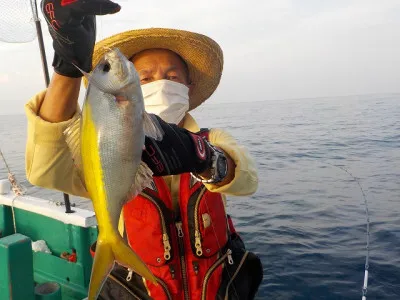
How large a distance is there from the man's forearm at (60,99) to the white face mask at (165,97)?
2.75 ft

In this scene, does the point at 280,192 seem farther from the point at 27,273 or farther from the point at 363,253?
the point at 27,273

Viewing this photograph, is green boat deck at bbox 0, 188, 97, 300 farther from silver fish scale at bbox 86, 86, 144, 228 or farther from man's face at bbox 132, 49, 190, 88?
silver fish scale at bbox 86, 86, 144, 228

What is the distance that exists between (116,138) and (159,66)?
5.41ft

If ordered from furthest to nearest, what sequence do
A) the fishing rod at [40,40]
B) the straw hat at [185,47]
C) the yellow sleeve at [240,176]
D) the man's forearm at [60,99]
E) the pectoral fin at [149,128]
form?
the fishing rod at [40,40]
the straw hat at [185,47]
the yellow sleeve at [240,176]
the man's forearm at [60,99]
the pectoral fin at [149,128]

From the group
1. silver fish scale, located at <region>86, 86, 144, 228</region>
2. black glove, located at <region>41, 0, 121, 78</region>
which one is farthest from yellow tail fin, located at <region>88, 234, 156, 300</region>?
black glove, located at <region>41, 0, 121, 78</region>

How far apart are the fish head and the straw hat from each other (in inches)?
51.1

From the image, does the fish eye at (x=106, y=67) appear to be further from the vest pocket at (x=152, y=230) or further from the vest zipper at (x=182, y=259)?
the vest zipper at (x=182, y=259)

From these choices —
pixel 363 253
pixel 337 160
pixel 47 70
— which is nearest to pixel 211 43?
pixel 47 70

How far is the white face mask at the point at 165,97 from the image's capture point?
9.48ft

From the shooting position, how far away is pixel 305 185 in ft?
37.4

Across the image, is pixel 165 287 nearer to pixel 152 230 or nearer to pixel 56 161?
pixel 152 230

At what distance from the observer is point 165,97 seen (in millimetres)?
2889

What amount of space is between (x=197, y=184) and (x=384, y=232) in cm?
615

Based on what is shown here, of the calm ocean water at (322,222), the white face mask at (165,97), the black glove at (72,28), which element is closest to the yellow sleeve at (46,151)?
the black glove at (72,28)
